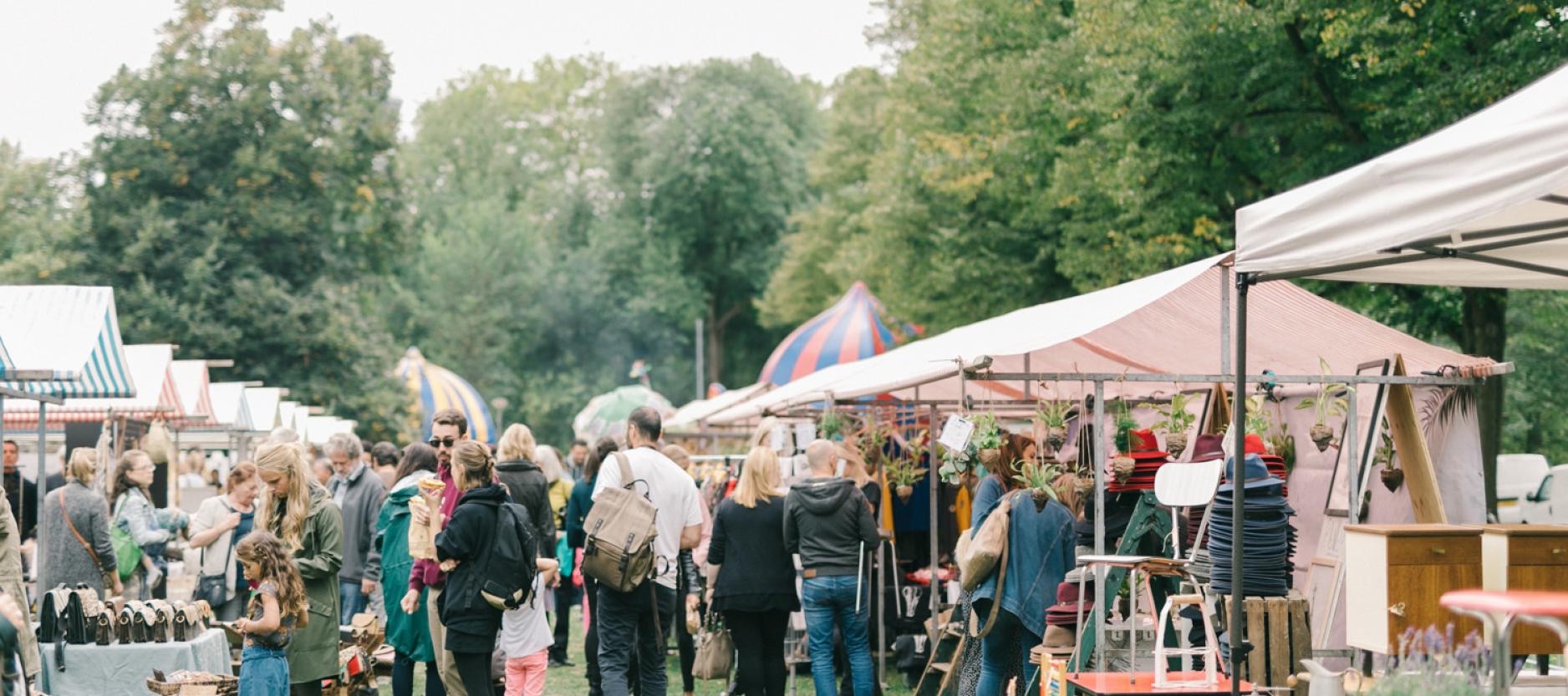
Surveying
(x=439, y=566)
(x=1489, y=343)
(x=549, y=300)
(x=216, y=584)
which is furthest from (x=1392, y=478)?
(x=549, y=300)

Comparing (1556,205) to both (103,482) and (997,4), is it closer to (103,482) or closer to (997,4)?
(103,482)

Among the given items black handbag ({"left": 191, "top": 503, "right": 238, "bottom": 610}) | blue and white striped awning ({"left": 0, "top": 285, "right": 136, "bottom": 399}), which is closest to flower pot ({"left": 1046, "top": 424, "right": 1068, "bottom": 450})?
blue and white striped awning ({"left": 0, "top": 285, "right": 136, "bottom": 399})

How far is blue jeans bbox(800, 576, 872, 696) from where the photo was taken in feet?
29.8

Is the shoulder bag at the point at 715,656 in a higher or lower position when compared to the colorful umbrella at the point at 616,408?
lower

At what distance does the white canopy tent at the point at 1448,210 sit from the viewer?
4133 millimetres

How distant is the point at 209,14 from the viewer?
33250 mm

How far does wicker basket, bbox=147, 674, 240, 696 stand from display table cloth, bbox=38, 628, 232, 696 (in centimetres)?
11

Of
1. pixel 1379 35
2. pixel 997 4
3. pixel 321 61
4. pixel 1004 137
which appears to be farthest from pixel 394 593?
pixel 321 61

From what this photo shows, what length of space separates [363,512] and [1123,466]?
514cm

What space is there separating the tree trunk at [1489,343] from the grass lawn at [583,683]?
6937 millimetres

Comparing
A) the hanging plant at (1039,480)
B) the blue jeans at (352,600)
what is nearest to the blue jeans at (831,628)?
the hanging plant at (1039,480)

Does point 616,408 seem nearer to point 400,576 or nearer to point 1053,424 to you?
point 400,576

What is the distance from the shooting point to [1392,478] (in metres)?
7.91

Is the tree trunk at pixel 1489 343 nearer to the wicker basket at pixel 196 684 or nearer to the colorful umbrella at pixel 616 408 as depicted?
the wicker basket at pixel 196 684
